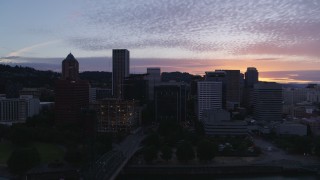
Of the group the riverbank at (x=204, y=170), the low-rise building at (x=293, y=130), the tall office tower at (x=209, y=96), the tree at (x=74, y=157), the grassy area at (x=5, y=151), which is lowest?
the riverbank at (x=204, y=170)

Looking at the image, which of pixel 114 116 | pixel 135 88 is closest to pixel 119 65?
pixel 135 88

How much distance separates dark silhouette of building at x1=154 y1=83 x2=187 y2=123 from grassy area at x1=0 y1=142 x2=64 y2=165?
14822mm

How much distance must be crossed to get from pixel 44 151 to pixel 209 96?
21.3m

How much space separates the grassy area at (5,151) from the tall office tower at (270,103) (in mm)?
23575

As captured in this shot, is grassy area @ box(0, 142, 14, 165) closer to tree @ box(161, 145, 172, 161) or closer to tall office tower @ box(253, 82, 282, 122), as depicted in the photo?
tree @ box(161, 145, 172, 161)

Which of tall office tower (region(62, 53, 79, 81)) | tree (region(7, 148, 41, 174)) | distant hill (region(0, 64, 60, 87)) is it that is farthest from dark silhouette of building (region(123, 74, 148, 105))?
tree (region(7, 148, 41, 174))

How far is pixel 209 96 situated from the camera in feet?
135

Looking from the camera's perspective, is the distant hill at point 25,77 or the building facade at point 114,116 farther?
the distant hill at point 25,77

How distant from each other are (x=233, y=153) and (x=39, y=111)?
24.6 meters

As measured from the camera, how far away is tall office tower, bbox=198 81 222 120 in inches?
1604

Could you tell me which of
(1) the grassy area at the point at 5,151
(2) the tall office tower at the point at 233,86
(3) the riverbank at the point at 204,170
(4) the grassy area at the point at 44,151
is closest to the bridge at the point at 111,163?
(3) the riverbank at the point at 204,170

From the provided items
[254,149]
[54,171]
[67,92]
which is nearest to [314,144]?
[254,149]

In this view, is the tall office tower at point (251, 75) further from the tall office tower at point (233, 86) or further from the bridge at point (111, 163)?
the bridge at point (111, 163)

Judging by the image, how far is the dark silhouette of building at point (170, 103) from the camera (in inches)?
1511
